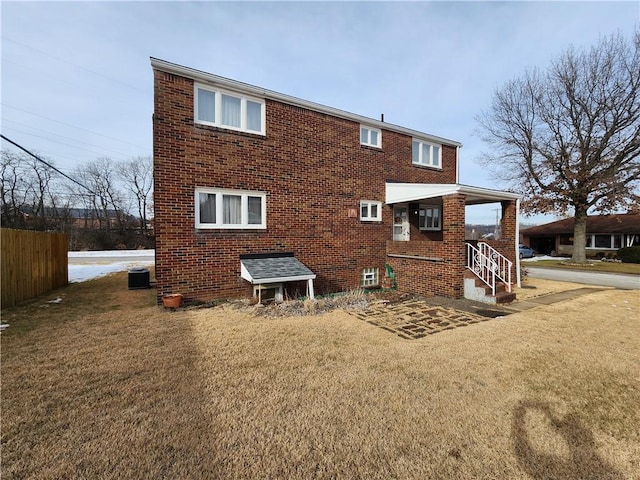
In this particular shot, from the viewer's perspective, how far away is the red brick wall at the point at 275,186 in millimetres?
7180

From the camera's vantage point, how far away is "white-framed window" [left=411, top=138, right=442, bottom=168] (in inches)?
480

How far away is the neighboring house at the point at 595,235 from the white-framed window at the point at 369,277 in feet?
81.2

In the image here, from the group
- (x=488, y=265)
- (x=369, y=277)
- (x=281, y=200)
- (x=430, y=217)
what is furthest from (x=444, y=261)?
(x=281, y=200)

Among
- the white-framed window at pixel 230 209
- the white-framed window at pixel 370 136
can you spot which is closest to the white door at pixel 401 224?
the white-framed window at pixel 370 136

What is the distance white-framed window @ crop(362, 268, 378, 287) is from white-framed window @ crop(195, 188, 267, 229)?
168 inches

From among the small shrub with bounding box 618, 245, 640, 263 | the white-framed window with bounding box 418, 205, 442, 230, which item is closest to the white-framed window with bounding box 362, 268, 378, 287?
the white-framed window with bounding box 418, 205, 442, 230

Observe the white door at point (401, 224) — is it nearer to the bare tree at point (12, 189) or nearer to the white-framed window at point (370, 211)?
the white-framed window at point (370, 211)

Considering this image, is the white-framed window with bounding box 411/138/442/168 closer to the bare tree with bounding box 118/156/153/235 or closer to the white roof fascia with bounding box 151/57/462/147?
the white roof fascia with bounding box 151/57/462/147

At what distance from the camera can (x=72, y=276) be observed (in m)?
13.0

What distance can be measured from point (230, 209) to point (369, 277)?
563 centimetres

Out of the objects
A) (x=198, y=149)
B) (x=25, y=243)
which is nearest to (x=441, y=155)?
(x=198, y=149)

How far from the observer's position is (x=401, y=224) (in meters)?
11.7

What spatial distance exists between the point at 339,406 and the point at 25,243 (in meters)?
10.1

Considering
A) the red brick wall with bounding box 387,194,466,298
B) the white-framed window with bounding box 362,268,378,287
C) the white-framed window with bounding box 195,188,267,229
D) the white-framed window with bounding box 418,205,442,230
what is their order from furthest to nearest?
the white-framed window with bounding box 418,205,442,230
the white-framed window with bounding box 362,268,378,287
the red brick wall with bounding box 387,194,466,298
the white-framed window with bounding box 195,188,267,229
